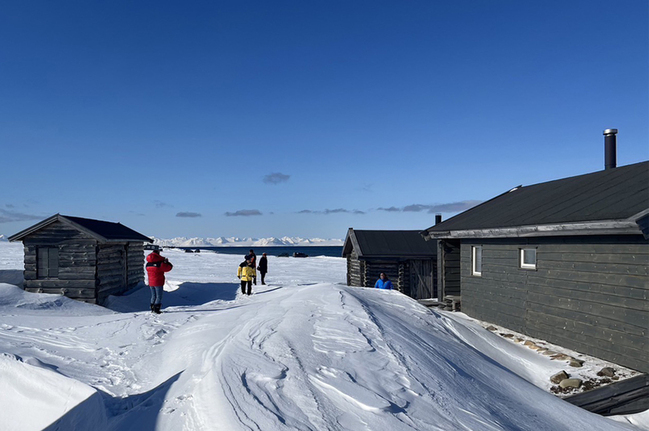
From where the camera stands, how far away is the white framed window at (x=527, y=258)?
37.3 ft

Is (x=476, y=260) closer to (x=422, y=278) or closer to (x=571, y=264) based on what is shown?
(x=571, y=264)

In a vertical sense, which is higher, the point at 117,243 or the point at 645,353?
the point at 117,243

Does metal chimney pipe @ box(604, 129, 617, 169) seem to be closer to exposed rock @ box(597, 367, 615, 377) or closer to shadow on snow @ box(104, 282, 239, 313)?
exposed rock @ box(597, 367, 615, 377)

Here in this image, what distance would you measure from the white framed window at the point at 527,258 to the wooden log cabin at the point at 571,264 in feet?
0.09

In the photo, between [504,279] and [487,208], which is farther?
[487,208]

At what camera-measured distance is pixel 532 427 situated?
5.52 metres

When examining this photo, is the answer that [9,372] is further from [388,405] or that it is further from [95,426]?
[388,405]

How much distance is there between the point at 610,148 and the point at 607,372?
9613 mm

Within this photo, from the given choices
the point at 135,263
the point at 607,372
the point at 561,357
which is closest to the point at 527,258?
the point at 561,357

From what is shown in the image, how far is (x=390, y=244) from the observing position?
920 inches

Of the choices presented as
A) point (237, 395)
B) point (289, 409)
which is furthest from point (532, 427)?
point (237, 395)

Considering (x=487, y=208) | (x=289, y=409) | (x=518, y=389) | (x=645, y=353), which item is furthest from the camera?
(x=487, y=208)

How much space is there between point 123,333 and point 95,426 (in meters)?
5.03

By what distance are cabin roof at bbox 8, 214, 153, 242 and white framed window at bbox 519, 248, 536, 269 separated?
1437 centimetres
